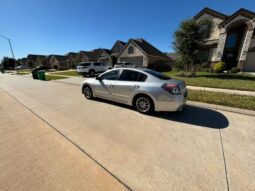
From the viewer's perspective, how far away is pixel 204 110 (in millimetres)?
4801

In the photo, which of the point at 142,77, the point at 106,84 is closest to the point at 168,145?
the point at 142,77

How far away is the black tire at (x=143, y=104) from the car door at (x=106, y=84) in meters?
1.28

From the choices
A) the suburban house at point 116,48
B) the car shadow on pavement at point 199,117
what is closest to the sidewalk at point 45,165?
the car shadow on pavement at point 199,117

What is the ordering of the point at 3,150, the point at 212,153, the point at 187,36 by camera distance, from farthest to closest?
1. the point at 187,36
2. the point at 3,150
3. the point at 212,153

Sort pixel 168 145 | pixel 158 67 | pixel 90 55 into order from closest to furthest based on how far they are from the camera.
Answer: pixel 168 145, pixel 158 67, pixel 90 55

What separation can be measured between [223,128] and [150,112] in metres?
2.06

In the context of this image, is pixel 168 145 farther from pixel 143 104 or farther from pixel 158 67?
pixel 158 67

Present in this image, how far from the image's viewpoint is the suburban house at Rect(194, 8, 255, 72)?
16.5m

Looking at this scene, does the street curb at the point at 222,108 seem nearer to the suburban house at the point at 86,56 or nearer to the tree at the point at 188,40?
the tree at the point at 188,40

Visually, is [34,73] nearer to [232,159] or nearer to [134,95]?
[134,95]

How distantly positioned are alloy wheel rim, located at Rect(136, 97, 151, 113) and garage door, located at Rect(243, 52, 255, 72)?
69.3ft

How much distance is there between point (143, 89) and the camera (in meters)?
4.40

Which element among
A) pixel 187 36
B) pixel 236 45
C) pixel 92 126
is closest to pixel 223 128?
pixel 92 126

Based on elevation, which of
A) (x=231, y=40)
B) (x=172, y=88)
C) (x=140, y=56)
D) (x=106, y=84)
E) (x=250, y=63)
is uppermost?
(x=231, y=40)
